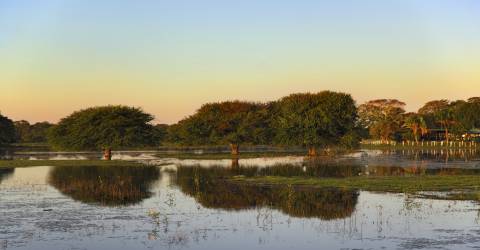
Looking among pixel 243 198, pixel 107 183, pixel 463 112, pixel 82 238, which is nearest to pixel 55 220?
pixel 82 238

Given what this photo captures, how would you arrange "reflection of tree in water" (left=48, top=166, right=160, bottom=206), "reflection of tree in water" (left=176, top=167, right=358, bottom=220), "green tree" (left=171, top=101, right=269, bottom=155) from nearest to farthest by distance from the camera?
"reflection of tree in water" (left=176, top=167, right=358, bottom=220)
"reflection of tree in water" (left=48, top=166, right=160, bottom=206)
"green tree" (left=171, top=101, right=269, bottom=155)

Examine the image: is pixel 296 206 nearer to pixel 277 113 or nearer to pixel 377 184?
pixel 377 184

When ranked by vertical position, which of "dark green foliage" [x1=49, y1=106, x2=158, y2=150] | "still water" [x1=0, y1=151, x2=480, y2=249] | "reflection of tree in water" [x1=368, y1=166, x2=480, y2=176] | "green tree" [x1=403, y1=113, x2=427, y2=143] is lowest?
"still water" [x1=0, y1=151, x2=480, y2=249]

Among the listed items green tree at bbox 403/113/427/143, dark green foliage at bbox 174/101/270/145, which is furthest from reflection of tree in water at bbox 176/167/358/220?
green tree at bbox 403/113/427/143

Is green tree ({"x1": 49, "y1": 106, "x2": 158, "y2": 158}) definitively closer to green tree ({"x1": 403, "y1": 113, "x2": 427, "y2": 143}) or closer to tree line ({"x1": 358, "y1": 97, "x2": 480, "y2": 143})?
tree line ({"x1": 358, "y1": 97, "x2": 480, "y2": 143})

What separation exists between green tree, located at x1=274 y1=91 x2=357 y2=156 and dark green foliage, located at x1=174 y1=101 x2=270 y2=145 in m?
3.64

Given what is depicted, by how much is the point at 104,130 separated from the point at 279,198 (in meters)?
49.6

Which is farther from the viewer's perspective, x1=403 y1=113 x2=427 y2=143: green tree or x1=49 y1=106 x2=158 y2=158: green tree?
x1=403 y1=113 x2=427 y2=143: green tree

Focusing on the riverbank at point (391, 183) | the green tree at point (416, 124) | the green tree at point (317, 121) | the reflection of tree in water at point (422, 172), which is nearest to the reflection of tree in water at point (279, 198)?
the riverbank at point (391, 183)

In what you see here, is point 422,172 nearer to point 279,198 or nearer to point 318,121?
point 279,198

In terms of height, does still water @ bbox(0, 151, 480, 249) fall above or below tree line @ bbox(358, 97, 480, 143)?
below

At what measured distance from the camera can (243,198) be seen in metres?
33.8

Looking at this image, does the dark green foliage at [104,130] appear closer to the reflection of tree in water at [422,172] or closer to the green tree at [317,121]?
the green tree at [317,121]

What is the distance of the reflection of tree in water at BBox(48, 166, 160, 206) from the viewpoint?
3366cm
